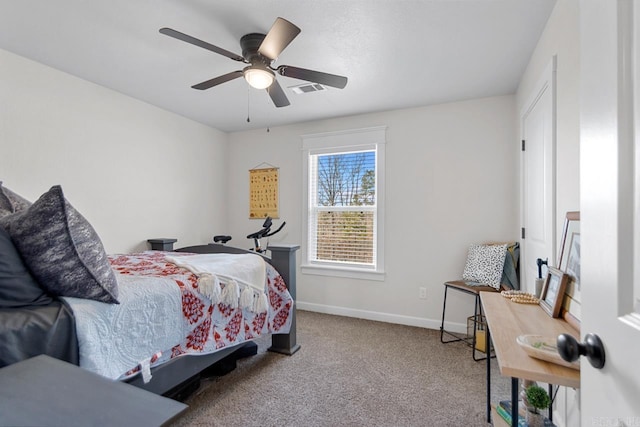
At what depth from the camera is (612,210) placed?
0.59 metres

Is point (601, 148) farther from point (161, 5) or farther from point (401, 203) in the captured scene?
point (401, 203)

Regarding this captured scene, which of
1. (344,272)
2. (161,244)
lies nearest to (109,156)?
(161,244)

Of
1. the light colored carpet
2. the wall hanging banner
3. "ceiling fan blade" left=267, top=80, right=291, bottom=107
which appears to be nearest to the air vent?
"ceiling fan blade" left=267, top=80, right=291, bottom=107

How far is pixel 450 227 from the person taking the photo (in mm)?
3174

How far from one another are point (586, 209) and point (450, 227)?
258cm

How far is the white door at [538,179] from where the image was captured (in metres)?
1.76

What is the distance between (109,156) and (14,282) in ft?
7.03

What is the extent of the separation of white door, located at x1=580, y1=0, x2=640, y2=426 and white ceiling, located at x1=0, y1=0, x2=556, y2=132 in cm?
138

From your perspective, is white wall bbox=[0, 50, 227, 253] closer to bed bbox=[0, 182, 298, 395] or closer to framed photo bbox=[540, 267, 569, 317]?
bed bbox=[0, 182, 298, 395]

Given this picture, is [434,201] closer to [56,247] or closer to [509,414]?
[509,414]

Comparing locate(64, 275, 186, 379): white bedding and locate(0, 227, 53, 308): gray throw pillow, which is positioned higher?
locate(0, 227, 53, 308): gray throw pillow

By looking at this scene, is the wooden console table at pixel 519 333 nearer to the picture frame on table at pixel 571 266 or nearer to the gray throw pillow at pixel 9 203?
the picture frame on table at pixel 571 266

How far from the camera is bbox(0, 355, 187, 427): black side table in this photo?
479 millimetres

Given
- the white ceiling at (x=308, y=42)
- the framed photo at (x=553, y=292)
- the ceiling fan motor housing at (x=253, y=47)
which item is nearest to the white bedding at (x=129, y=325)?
the ceiling fan motor housing at (x=253, y=47)
